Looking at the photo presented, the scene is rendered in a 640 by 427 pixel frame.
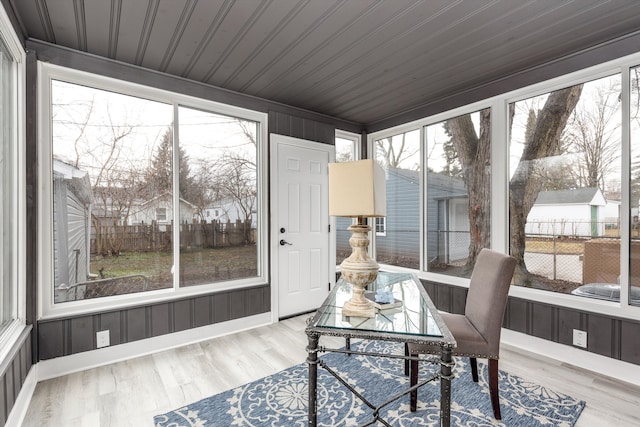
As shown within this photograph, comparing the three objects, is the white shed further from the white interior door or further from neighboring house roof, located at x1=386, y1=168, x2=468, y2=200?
the white interior door

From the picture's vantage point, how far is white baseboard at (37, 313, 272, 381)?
2.34 m

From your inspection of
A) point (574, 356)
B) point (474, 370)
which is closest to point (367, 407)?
point (474, 370)

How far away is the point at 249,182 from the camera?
347cm

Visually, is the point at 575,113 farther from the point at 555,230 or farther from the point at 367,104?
the point at 367,104

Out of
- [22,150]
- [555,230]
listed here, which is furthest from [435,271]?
[22,150]

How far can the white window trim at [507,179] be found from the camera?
2.30 meters

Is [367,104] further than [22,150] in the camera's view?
Yes

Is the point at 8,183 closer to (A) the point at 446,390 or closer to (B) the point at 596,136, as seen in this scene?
(A) the point at 446,390

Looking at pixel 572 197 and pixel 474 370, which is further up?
pixel 572 197

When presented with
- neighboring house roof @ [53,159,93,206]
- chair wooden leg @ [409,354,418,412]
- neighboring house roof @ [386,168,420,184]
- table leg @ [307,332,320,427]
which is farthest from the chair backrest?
neighboring house roof @ [53,159,93,206]

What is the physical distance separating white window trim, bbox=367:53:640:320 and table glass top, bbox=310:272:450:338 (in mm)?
1472

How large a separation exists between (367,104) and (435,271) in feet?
7.02

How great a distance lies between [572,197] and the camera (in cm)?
260

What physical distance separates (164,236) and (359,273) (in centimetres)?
215
